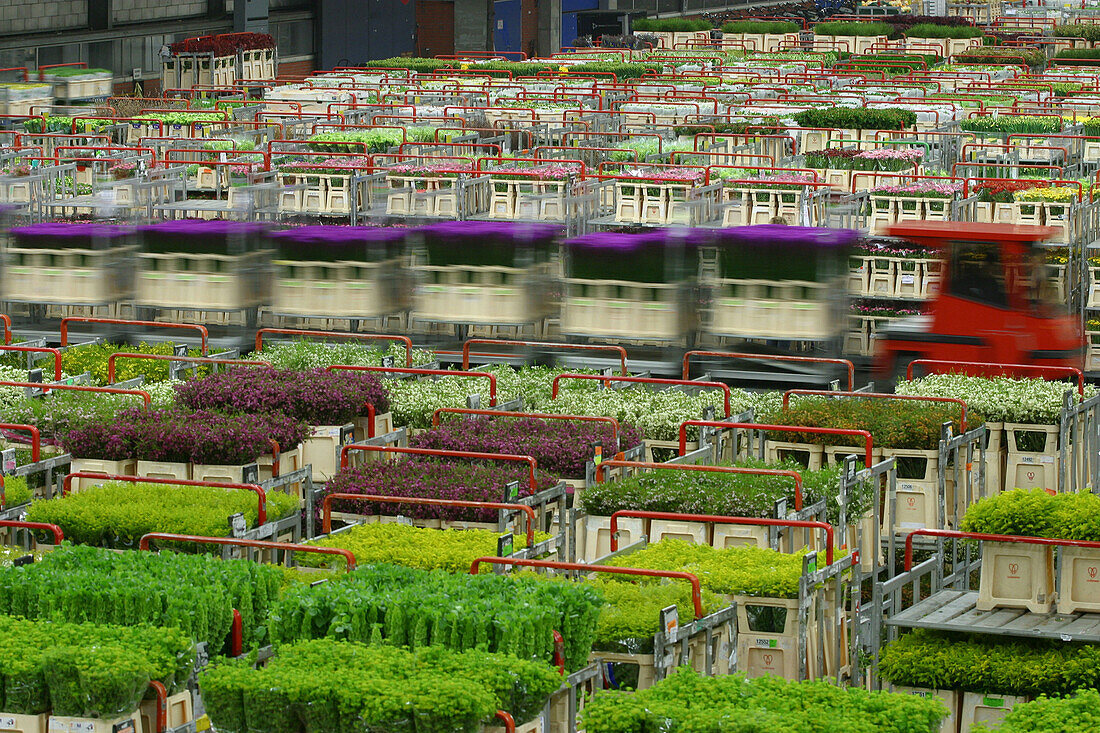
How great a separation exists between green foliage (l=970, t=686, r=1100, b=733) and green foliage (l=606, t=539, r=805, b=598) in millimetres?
2880

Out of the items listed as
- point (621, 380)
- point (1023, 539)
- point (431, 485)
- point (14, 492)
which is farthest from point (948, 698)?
point (621, 380)

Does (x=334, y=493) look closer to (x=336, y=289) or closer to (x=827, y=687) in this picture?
(x=827, y=687)

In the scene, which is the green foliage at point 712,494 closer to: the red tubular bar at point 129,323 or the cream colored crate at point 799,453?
the cream colored crate at point 799,453

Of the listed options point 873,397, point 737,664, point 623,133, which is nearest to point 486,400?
point 873,397

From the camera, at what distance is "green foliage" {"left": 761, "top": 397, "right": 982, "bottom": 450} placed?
17344 mm

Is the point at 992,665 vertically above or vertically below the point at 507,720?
below

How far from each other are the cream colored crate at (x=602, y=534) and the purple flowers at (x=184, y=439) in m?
3.13

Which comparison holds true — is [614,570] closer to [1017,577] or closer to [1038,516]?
[1017,577]

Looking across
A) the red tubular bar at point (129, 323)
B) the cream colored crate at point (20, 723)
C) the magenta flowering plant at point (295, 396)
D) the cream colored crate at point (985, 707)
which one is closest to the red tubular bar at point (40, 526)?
the cream colored crate at point (20, 723)

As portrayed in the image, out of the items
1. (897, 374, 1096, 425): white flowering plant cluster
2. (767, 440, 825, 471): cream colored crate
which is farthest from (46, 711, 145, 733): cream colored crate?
(897, 374, 1096, 425): white flowering plant cluster

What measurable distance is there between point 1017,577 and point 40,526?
6.91 meters

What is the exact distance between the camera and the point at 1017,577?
1346cm

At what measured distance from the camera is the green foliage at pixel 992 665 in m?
12.5

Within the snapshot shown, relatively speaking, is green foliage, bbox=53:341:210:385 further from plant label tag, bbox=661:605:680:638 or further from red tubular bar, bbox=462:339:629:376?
plant label tag, bbox=661:605:680:638
